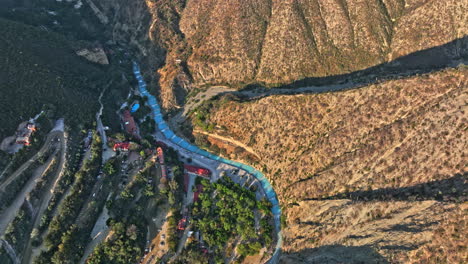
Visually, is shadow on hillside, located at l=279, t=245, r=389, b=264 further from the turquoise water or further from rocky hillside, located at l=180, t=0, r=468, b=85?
rocky hillside, located at l=180, t=0, r=468, b=85

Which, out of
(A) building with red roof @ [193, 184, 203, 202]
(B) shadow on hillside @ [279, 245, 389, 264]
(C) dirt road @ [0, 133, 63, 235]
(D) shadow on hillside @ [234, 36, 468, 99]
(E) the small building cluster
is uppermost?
(D) shadow on hillside @ [234, 36, 468, 99]

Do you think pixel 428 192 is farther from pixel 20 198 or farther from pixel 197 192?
pixel 20 198

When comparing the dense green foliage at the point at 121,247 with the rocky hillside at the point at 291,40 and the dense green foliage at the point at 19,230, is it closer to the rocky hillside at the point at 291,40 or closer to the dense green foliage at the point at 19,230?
the dense green foliage at the point at 19,230

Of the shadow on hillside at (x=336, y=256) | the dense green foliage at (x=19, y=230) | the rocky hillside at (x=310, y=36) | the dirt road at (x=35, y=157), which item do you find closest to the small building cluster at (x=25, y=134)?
the dirt road at (x=35, y=157)

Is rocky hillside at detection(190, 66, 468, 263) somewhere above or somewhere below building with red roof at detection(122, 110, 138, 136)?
below

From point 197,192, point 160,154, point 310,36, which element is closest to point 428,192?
point 197,192

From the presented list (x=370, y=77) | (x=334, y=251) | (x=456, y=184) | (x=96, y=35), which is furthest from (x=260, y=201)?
(x=96, y=35)

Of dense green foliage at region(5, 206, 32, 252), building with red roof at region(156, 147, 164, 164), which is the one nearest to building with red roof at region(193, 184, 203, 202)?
building with red roof at region(156, 147, 164, 164)
